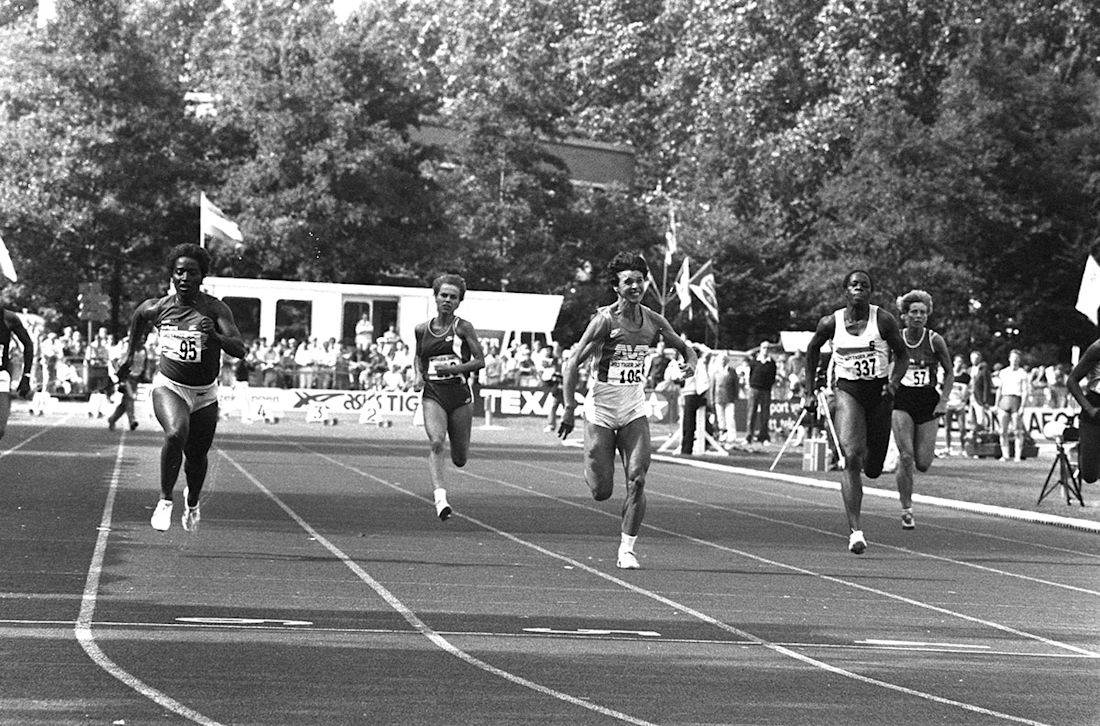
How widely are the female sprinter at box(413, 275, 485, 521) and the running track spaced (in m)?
0.70

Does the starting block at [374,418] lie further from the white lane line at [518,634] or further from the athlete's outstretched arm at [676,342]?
the white lane line at [518,634]

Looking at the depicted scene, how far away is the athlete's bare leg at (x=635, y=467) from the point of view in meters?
13.7

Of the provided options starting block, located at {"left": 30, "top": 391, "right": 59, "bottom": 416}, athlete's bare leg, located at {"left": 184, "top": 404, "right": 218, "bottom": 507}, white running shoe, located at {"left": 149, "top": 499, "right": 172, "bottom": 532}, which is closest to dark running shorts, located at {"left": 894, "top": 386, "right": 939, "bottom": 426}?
athlete's bare leg, located at {"left": 184, "top": 404, "right": 218, "bottom": 507}

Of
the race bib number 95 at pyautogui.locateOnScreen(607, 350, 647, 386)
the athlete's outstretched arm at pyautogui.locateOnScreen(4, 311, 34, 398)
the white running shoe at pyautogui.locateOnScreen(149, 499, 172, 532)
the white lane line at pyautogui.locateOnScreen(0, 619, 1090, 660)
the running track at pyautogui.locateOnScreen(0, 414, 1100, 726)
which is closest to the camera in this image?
the running track at pyautogui.locateOnScreen(0, 414, 1100, 726)

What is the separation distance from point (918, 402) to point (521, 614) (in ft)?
24.4

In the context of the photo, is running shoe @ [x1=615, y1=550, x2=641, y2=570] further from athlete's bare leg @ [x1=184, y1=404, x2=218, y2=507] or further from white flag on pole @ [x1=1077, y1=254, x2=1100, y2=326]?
white flag on pole @ [x1=1077, y1=254, x2=1100, y2=326]

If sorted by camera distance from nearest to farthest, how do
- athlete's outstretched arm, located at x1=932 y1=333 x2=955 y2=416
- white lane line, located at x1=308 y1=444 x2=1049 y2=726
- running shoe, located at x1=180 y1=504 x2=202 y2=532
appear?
white lane line, located at x1=308 y1=444 x2=1049 y2=726 < running shoe, located at x1=180 y1=504 x2=202 y2=532 < athlete's outstretched arm, located at x1=932 y1=333 x2=955 y2=416

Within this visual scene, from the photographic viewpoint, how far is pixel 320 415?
144ft

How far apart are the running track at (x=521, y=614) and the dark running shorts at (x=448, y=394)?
0.99 m

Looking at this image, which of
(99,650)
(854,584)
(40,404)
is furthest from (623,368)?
(40,404)

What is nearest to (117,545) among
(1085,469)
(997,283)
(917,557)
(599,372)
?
(599,372)

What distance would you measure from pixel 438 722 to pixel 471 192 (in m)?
59.6

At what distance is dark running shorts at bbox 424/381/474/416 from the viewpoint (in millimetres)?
16531

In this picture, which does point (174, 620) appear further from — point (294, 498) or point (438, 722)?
point (294, 498)
